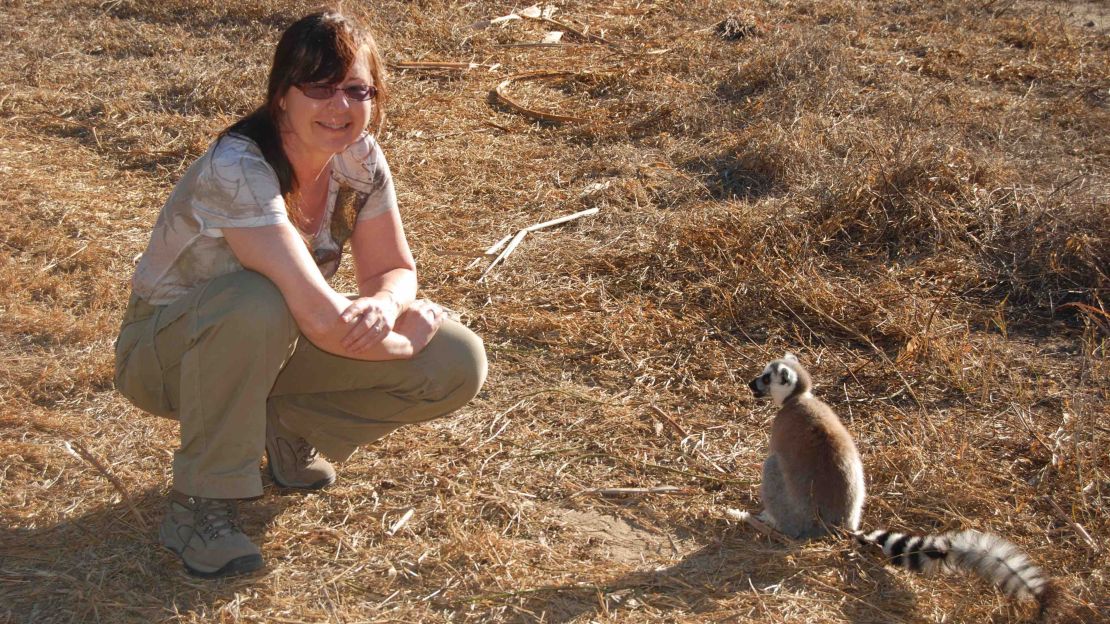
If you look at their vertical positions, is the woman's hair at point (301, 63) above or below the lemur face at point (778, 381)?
above

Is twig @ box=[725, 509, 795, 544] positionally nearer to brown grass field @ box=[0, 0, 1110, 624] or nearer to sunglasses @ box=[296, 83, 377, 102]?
brown grass field @ box=[0, 0, 1110, 624]

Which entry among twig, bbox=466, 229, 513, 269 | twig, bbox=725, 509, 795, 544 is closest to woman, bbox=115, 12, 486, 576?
twig, bbox=725, 509, 795, 544

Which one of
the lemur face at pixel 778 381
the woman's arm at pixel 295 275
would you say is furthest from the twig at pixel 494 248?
the woman's arm at pixel 295 275

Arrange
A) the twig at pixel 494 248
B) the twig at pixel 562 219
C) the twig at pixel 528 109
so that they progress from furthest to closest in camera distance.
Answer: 1. the twig at pixel 528 109
2. the twig at pixel 562 219
3. the twig at pixel 494 248

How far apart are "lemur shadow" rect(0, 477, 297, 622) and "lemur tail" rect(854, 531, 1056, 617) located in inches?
77.8

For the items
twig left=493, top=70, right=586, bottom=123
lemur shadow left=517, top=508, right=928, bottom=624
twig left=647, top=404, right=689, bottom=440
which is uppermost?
lemur shadow left=517, top=508, right=928, bottom=624

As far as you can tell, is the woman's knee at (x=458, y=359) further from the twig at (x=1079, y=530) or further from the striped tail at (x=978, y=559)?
the twig at (x=1079, y=530)

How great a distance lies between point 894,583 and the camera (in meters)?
3.20

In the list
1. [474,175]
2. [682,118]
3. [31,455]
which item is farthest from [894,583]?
[682,118]

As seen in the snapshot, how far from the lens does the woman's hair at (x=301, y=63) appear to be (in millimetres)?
2965

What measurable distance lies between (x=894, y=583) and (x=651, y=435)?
116 cm

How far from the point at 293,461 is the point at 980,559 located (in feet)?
7.21

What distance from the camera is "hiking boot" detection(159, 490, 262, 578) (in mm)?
3062

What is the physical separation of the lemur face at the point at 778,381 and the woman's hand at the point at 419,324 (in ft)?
4.10
